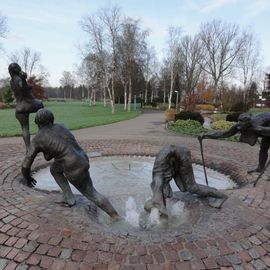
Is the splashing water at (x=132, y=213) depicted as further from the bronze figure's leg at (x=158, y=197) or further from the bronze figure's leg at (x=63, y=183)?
the bronze figure's leg at (x=63, y=183)

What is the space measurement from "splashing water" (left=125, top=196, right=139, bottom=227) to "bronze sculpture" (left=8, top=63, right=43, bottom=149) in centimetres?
306

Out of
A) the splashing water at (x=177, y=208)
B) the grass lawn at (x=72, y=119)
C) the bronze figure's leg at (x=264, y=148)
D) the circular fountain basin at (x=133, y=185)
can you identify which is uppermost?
the bronze figure's leg at (x=264, y=148)

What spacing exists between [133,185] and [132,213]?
5.11ft

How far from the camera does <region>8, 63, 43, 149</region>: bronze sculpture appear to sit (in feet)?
19.0

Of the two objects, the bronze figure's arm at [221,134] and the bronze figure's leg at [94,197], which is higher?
the bronze figure's arm at [221,134]

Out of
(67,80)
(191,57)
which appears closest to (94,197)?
(191,57)

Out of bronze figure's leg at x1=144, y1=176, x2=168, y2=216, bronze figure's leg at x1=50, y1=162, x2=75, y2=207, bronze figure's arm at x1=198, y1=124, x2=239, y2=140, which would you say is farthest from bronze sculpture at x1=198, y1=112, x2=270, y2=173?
bronze figure's leg at x1=50, y1=162, x2=75, y2=207

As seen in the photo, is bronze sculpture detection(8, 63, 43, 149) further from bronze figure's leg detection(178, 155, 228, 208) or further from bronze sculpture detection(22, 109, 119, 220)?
bronze figure's leg detection(178, 155, 228, 208)

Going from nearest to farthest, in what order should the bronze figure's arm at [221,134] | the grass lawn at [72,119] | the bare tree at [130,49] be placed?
1. the bronze figure's arm at [221,134]
2. the grass lawn at [72,119]
3. the bare tree at [130,49]

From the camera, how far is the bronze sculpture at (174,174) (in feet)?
12.6

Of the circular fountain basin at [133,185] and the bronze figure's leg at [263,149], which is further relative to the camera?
the bronze figure's leg at [263,149]

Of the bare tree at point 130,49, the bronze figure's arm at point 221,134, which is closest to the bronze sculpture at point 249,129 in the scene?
the bronze figure's arm at point 221,134

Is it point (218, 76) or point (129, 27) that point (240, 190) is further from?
point (218, 76)

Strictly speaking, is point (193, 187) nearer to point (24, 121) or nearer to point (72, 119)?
point (24, 121)
